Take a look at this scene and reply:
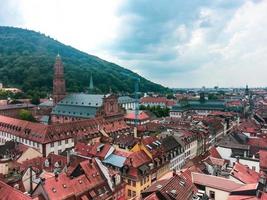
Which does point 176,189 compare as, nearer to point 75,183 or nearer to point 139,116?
point 75,183

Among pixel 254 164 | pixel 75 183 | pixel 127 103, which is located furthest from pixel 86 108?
pixel 127 103

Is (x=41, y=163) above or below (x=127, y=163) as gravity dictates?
below

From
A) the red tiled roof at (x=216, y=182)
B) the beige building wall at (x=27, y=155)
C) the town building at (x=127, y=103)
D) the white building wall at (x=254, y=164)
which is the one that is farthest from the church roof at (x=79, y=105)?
the red tiled roof at (x=216, y=182)

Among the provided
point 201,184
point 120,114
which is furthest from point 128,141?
point 120,114

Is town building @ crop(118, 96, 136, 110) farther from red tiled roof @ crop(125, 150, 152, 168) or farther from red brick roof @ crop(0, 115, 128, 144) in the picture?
red tiled roof @ crop(125, 150, 152, 168)

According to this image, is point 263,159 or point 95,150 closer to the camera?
point 263,159

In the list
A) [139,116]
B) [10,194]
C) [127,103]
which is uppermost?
[127,103]

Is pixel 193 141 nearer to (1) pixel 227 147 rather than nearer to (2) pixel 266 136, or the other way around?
(1) pixel 227 147

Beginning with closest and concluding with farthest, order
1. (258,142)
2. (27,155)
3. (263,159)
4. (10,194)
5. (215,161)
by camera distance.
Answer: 1. (10,194)
2. (215,161)
3. (263,159)
4. (27,155)
5. (258,142)

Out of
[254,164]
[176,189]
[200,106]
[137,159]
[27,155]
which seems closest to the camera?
[176,189]

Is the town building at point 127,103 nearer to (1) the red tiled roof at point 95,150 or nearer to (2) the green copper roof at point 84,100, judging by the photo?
(2) the green copper roof at point 84,100
